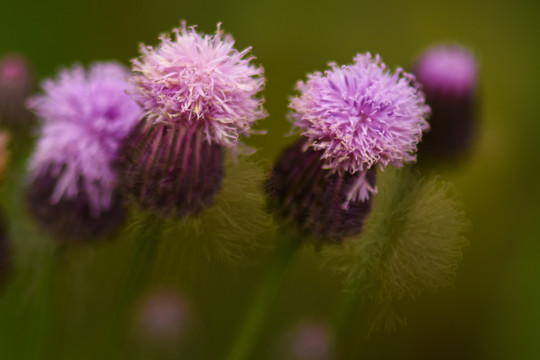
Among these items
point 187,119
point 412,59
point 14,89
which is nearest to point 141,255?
point 187,119

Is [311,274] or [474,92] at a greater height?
[474,92]

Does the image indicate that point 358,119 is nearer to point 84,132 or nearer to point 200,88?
point 200,88

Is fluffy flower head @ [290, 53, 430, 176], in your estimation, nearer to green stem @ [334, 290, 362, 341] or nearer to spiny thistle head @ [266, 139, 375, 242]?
spiny thistle head @ [266, 139, 375, 242]

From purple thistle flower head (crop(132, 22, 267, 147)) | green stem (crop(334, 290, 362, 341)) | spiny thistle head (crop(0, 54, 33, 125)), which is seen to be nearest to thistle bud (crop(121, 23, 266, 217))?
purple thistle flower head (crop(132, 22, 267, 147))

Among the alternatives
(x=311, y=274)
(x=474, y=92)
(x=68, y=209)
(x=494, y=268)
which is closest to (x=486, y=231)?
(x=494, y=268)

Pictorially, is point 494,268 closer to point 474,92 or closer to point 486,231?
point 486,231

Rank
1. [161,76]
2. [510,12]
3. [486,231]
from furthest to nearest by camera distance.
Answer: [510,12] → [486,231] → [161,76]

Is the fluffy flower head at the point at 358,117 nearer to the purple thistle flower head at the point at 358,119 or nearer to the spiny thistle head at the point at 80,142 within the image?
the purple thistle flower head at the point at 358,119
